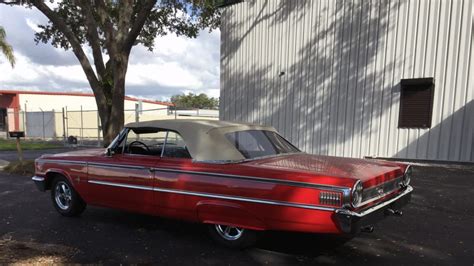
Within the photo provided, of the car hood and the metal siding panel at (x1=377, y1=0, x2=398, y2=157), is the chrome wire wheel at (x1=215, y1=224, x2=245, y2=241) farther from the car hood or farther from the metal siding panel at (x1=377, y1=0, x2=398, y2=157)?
the metal siding panel at (x1=377, y1=0, x2=398, y2=157)

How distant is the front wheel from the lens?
167 inches

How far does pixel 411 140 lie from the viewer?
10.7 meters

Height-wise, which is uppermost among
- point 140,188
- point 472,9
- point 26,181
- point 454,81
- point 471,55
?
point 472,9

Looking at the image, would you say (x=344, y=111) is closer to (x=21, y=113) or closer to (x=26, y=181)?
(x=26, y=181)

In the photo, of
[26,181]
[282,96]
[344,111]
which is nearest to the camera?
[26,181]

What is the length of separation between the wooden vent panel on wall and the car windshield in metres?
6.61

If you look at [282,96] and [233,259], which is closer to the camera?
[233,259]

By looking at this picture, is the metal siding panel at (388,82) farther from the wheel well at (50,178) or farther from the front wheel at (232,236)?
the wheel well at (50,178)

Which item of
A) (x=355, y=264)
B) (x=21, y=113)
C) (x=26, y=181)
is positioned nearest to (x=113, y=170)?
(x=355, y=264)

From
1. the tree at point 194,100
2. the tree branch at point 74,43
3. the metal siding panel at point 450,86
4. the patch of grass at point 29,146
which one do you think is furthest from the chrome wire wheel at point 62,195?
the tree at point 194,100

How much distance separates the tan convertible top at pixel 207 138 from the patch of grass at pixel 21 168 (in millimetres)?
7244

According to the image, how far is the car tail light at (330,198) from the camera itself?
3.57m

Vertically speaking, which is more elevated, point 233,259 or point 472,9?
point 472,9

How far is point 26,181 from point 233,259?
7.30 metres
